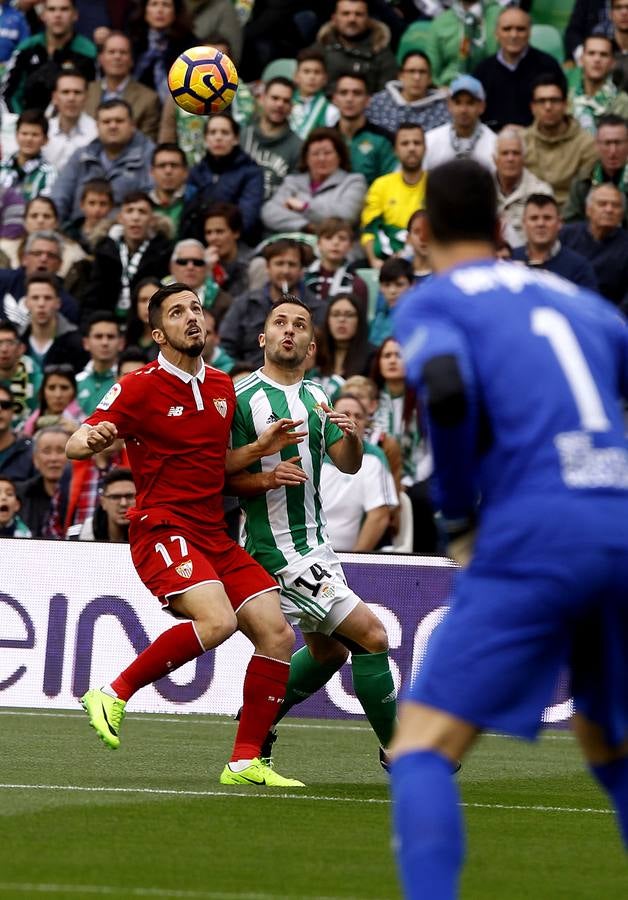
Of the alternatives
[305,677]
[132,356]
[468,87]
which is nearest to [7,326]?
[132,356]

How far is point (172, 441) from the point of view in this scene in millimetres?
9117

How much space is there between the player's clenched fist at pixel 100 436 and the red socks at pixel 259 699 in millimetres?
1366

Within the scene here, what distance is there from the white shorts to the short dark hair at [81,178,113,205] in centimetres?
865

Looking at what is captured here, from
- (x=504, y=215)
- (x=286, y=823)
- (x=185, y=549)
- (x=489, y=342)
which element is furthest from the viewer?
(x=504, y=215)

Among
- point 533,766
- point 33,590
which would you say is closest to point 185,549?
point 533,766

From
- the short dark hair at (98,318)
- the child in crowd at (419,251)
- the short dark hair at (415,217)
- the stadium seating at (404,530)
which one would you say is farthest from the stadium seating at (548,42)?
the stadium seating at (404,530)

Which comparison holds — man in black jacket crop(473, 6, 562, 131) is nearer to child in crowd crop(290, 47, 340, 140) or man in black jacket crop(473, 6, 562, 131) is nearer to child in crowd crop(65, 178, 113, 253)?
child in crowd crop(290, 47, 340, 140)

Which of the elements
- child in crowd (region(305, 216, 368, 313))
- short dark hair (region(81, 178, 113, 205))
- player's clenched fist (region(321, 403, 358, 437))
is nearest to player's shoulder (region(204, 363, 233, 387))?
player's clenched fist (region(321, 403, 358, 437))

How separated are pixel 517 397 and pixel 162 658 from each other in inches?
176

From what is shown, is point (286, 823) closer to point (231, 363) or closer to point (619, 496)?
point (619, 496)

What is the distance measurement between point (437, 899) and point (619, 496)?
1153 millimetres

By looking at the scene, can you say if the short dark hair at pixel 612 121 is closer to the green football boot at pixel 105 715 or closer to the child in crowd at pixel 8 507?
the child in crowd at pixel 8 507

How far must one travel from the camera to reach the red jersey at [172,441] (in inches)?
357

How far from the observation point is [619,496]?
473 cm
